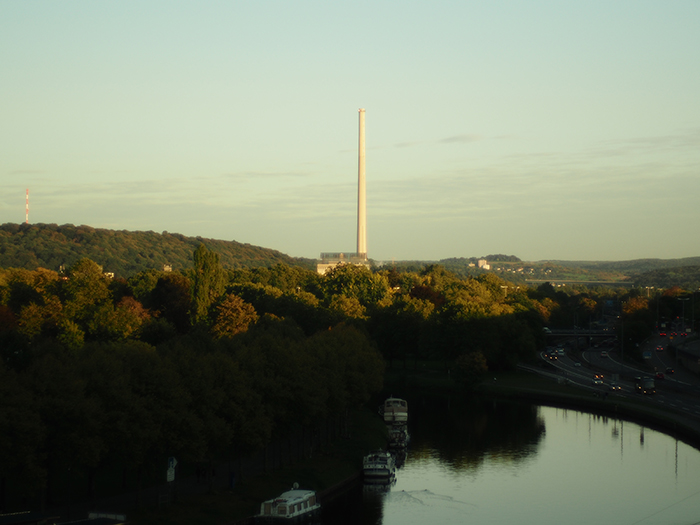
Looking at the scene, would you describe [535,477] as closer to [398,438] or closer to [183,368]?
[398,438]

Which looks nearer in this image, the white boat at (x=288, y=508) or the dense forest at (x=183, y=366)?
the dense forest at (x=183, y=366)

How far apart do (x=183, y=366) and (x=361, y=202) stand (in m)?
142

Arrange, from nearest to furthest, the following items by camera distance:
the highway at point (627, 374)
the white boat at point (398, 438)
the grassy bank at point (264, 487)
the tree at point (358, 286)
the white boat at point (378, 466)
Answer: the grassy bank at point (264, 487)
the white boat at point (378, 466)
the white boat at point (398, 438)
the highway at point (627, 374)
the tree at point (358, 286)

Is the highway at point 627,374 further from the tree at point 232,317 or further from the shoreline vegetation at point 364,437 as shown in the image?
the tree at point 232,317

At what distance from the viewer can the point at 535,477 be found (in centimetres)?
5056

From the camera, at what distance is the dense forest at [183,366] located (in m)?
33.1

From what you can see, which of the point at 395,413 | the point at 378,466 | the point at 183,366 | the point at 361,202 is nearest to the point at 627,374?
the point at 395,413

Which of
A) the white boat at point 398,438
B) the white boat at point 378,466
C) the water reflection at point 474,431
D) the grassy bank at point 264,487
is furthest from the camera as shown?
the white boat at point 398,438

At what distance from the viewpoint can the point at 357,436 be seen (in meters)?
58.6

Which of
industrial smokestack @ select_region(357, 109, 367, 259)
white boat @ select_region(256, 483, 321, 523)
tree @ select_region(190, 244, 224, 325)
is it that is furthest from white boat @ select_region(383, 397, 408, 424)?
industrial smokestack @ select_region(357, 109, 367, 259)

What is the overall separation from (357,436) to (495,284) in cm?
10225

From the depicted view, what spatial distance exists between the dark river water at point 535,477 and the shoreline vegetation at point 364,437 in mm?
1296

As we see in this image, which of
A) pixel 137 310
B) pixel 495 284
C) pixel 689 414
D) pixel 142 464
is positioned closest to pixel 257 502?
pixel 142 464

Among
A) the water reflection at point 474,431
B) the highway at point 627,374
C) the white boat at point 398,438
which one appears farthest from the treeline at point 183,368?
the highway at point 627,374
